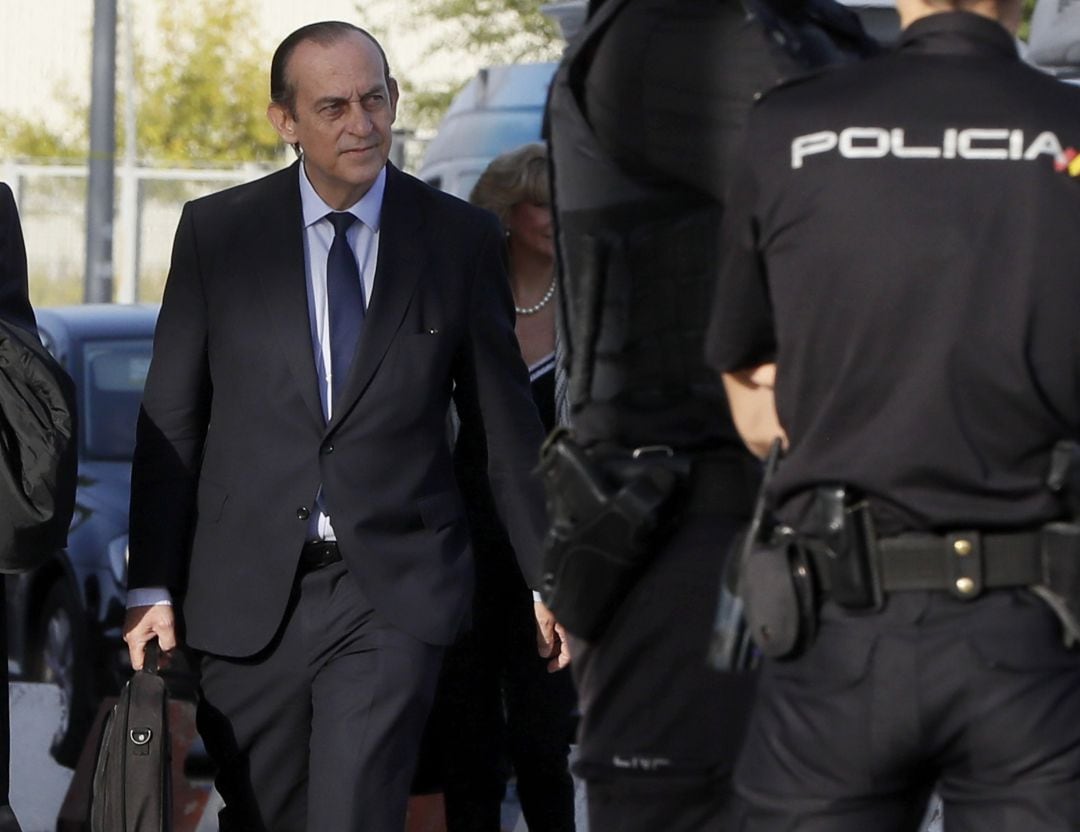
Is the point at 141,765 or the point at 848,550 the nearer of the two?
the point at 848,550

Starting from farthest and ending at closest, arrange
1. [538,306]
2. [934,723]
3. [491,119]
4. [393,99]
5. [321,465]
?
[491,119] < [538,306] < [393,99] < [321,465] < [934,723]

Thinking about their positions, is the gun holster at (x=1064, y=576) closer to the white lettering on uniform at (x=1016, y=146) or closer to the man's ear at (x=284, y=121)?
the white lettering on uniform at (x=1016, y=146)

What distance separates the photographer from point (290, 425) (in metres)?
4.77

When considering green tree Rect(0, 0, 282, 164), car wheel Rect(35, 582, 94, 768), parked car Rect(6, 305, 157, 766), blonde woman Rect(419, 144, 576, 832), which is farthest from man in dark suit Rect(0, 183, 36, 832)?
green tree Rect(0, 0, 282, 164)

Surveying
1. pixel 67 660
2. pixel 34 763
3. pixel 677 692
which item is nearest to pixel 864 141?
pixel 677 692

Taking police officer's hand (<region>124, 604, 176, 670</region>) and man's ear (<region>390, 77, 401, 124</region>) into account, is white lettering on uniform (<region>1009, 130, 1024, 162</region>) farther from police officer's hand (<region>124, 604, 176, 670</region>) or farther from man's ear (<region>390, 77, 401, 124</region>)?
police officer's hand (<region>124, 604, 176, 670</region>)

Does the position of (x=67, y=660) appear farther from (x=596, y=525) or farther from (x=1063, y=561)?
(x=1063, y=561)

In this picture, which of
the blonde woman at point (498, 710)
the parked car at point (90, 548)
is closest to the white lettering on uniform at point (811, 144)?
the blonde woman at point (498, 710)

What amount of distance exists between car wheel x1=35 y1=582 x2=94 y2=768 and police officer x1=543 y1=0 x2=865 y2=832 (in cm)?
460

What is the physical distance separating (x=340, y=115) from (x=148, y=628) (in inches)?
45.2

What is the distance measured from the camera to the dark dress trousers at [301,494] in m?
4.75

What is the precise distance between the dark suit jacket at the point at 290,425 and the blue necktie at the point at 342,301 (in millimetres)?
51

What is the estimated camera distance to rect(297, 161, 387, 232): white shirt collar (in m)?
4.94

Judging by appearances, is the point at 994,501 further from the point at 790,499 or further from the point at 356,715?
the point at 356,715
